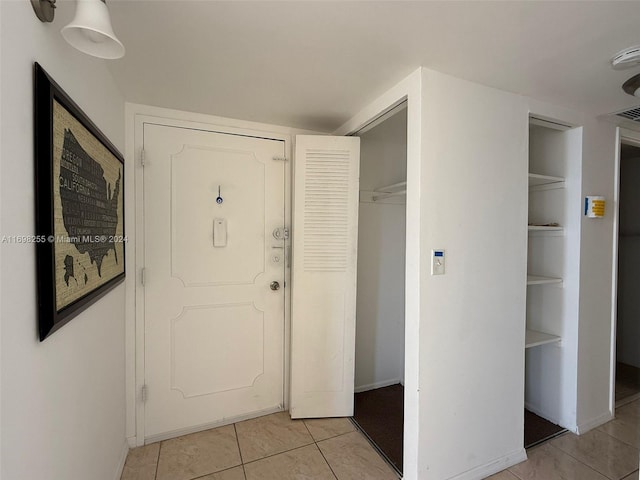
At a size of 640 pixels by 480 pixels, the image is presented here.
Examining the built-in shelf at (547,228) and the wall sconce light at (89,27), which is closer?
the wall sconce light at (89,27)

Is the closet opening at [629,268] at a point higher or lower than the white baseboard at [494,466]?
higher

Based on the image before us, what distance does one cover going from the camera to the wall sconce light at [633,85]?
58.0 inches

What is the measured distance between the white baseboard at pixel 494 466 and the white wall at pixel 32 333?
1752 mm

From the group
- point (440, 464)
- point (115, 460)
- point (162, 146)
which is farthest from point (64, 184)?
point (440, 464)

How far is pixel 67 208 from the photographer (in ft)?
3.17

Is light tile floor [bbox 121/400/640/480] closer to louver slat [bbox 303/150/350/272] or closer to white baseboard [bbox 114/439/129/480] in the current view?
white baseboard [bbox 114/439/129/480]

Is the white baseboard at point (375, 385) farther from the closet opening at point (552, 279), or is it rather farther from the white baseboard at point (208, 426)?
the closet opening at point (552, 279)

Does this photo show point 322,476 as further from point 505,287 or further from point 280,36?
point 280,36

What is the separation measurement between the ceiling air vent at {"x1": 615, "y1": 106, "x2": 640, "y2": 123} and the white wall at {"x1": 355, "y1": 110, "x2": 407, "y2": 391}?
1.40 metres

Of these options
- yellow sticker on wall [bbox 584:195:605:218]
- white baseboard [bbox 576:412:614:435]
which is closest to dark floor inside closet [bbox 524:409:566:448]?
white baseboard [bbox 576:412:614:435]

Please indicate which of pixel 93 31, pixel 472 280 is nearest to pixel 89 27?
pixel 93 31

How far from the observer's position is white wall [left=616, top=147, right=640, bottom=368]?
3023mm

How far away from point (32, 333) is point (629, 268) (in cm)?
466

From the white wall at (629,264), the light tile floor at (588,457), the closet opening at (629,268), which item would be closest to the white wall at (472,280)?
the light tile floor at (588,457)
